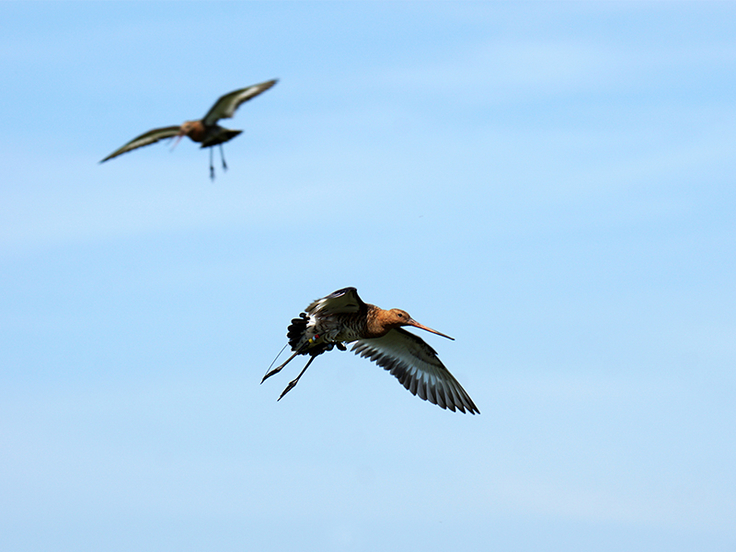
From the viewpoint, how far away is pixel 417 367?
25516mm

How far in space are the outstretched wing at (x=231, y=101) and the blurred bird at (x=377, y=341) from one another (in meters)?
7.44

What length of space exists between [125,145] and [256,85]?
86.1 inches

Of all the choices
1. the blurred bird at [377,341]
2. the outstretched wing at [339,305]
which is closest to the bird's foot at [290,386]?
the blurred bird at [377,341]

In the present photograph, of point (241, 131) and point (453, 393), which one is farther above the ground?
point (453, 393)

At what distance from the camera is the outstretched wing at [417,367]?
24891 millimetres

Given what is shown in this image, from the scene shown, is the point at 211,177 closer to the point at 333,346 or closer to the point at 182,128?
the point at 182,128

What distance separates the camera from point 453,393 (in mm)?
25062

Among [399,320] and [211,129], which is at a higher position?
[399,320]

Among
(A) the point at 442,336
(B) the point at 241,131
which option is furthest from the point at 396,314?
(B) the point at 241,131

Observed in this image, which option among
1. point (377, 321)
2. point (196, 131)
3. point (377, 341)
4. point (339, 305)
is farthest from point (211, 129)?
point (377, 341)

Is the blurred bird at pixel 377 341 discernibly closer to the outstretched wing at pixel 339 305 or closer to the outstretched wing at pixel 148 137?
the outstretched wing at pixel 339 305

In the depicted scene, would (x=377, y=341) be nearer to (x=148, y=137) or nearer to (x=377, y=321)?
(x=377, y=321)

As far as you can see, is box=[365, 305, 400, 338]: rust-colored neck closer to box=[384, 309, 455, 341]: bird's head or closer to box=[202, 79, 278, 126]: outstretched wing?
box=[384, 309, 455, 341]: bird's head

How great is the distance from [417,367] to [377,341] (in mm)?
1261
